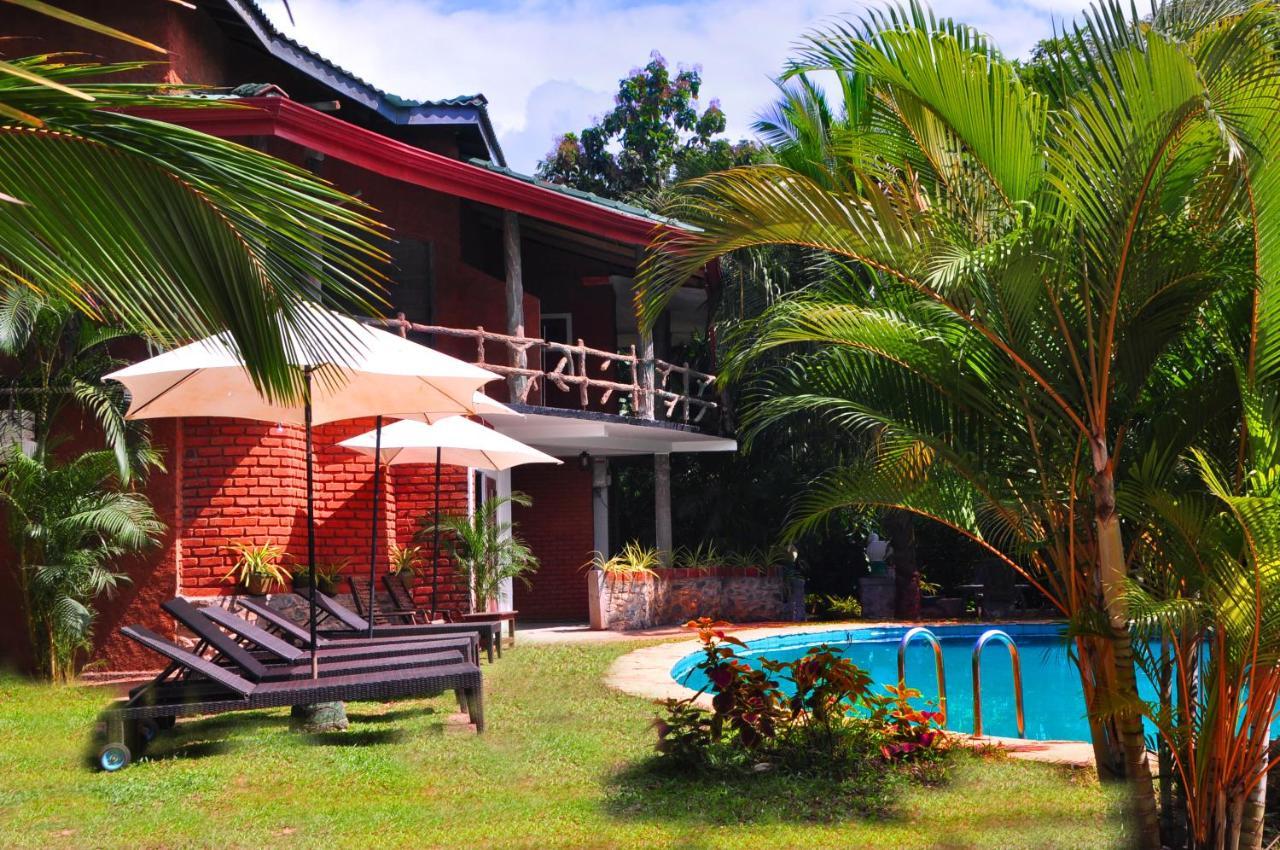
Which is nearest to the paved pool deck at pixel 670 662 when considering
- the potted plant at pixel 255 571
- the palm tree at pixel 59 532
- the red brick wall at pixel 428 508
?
the red brick wall at pixel 428 508

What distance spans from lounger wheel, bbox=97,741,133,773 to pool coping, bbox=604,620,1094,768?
3.38 metres

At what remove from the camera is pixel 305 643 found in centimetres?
959

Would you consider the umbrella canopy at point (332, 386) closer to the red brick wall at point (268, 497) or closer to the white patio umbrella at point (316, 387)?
the white patio umbrella at point (316, 387)

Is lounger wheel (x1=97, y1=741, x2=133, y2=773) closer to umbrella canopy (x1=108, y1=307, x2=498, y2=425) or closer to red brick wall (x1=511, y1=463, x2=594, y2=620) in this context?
umbrella canopy (x1=108, y1=307, x2=498, y2=425)

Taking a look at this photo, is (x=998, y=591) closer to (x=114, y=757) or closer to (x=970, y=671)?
(x=970, y=671)

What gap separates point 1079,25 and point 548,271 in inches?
650

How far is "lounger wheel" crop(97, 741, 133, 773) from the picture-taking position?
7.25 m

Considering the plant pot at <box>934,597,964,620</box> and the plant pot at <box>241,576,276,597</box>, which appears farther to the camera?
the plant pot at <box>934,597,964,620</box>

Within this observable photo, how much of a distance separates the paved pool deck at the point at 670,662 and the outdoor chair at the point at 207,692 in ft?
6.22

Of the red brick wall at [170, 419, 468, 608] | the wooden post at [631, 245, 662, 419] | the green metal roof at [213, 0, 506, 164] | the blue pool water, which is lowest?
the blue pool water

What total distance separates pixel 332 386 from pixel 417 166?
7.60 meters

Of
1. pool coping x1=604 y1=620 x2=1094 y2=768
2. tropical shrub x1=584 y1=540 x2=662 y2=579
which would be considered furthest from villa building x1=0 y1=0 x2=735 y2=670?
pool coping x1=604 y1=620 x2=1094 y2=768

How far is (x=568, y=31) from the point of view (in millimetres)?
36594

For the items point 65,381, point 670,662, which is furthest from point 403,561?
point 65,381
